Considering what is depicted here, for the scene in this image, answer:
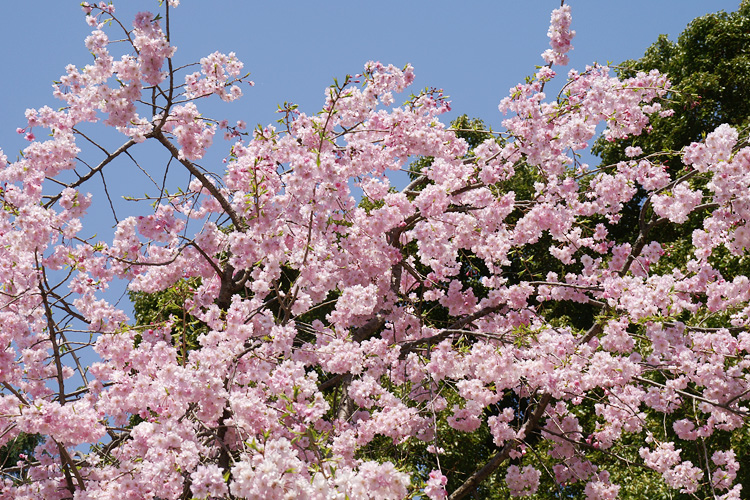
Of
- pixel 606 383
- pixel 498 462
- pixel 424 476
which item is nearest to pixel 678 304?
pixel 606 383

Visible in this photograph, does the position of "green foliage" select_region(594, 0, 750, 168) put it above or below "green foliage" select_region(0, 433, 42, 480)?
above

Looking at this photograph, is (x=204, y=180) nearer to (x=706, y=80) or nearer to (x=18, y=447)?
(x=18, y=447)

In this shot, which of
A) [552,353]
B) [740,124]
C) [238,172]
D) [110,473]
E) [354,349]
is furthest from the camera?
[740,124]

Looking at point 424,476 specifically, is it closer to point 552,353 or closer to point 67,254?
point 552,353

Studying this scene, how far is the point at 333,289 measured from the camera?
18.9 ft

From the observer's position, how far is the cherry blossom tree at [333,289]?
4551 mm

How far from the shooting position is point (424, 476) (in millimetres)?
10352

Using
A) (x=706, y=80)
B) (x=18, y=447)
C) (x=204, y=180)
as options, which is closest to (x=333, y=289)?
(x=204, y=180)

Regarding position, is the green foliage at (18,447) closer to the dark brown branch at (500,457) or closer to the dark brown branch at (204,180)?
the dark brown branch at (204,180)

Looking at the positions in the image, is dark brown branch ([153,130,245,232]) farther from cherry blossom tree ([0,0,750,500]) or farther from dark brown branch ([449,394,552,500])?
dark brown branch ([449,394,552,500])

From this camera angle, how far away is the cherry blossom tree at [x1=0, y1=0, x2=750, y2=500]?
455cm

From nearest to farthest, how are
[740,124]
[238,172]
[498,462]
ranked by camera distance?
[238,172], [498,462], [740,124]

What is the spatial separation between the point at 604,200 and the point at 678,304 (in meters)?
1.58

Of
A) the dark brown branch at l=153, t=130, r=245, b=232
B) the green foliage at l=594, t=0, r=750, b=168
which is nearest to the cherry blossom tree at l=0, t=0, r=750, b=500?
the dark brown branch at l=153, t=130, r=245, b=232
